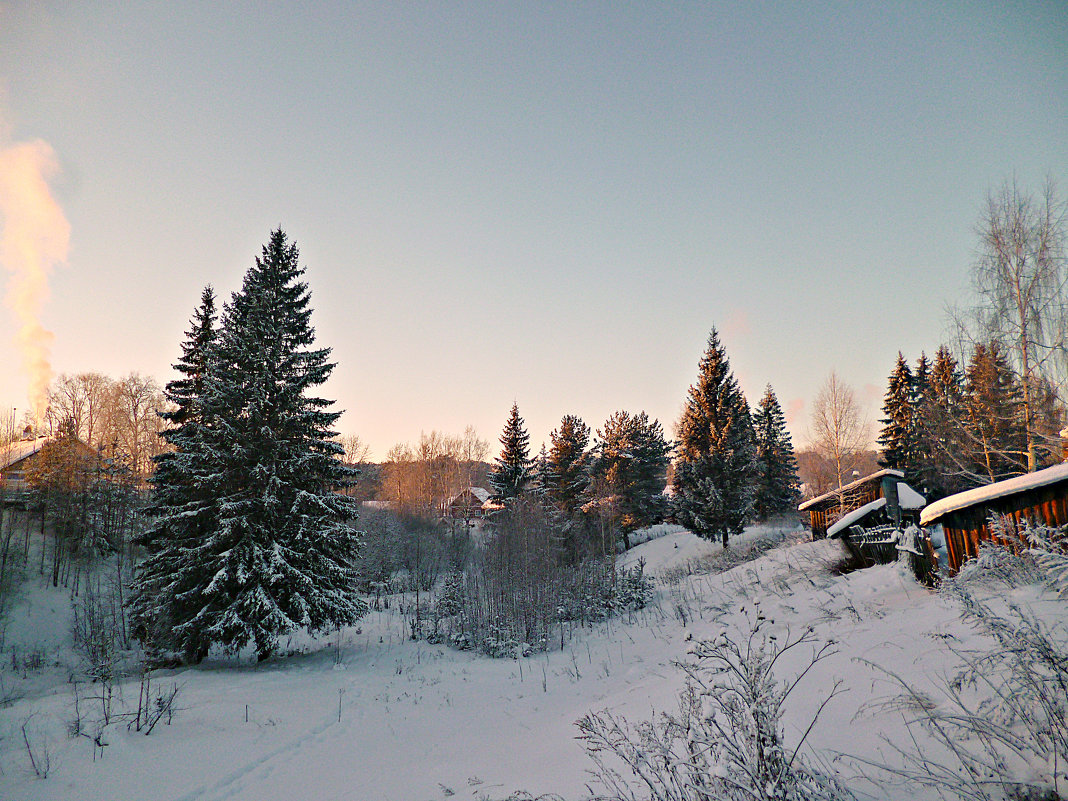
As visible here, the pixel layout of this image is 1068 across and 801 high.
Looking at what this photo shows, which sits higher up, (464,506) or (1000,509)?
(464,506)

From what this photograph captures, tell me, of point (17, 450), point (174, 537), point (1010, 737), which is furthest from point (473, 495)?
point (1010, 737)

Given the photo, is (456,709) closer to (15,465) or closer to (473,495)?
(15,465)

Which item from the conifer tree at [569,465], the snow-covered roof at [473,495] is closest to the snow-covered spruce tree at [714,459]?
the conifer tree at [569,465]

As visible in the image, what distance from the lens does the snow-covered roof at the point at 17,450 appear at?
28925mm

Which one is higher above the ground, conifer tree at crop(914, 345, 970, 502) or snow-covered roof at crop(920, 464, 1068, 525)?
conifer tree at crop(914, 345, 970, 502)

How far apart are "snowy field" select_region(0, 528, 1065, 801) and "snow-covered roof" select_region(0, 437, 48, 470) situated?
23694mm

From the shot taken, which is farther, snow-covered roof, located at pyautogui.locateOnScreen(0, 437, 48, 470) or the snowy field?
snow-covered roof, located at pyautogui.locateOnScreen(0, 437, 48, 470)

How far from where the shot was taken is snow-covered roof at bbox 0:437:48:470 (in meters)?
28.9

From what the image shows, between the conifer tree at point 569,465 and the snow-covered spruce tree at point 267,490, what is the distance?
74.2 feet

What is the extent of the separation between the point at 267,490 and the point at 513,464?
82.9ft

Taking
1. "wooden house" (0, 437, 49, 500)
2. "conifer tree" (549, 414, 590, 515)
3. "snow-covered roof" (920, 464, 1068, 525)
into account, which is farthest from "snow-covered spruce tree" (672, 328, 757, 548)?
"wooden house" (0, 437, 49, 500)

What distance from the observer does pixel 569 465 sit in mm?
35156

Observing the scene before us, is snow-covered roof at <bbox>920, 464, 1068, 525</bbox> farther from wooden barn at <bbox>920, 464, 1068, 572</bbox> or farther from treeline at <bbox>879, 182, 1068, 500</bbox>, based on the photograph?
treeline at <bbox>879, 182, 1068, 500</bbox>

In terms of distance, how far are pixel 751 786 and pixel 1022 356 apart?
20.1 metres
